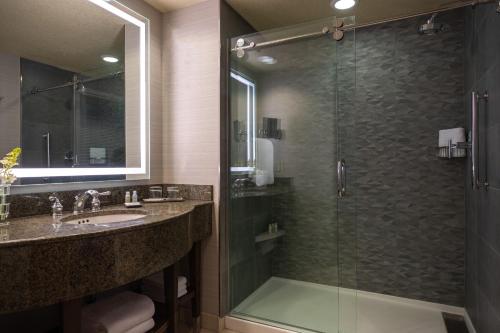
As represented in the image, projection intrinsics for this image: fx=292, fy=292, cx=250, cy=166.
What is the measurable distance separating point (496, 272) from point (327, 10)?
208cm

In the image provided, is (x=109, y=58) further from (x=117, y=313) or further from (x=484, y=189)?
(x=484, y=189)

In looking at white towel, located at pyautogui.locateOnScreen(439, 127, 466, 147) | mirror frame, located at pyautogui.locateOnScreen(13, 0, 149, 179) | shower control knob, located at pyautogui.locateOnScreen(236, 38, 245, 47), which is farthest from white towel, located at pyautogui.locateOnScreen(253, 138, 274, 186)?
white towel, located at pyautogui.locateOnScreen(439, 127, 466, 147)

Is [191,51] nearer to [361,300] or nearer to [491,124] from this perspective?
[491,124]

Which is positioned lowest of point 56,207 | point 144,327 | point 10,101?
point 144,327

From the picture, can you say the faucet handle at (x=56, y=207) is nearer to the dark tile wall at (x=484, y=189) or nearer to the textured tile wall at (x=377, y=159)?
the textured tile wall at (x=377, y=159)

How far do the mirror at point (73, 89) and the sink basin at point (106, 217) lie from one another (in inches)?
11.1

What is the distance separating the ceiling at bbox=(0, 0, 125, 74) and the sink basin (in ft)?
3.02

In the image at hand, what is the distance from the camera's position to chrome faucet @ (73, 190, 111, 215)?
5.61ft

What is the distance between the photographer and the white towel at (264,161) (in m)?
2.45

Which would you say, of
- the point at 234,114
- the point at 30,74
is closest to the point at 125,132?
the point at 30,74

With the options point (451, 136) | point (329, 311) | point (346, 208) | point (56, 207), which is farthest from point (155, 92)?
point (451, 136)

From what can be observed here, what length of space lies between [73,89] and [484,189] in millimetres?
2605

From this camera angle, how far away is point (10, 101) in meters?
1.53

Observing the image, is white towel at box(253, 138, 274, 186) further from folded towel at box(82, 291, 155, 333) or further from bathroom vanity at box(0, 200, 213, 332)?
folded towel at box(82, 291, 155, 333)
